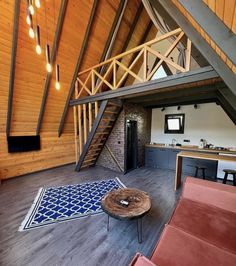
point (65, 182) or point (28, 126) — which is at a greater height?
point (28, 126)

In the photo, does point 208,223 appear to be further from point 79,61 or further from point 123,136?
point 79,61

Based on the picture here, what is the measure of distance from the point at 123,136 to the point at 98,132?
0.90m

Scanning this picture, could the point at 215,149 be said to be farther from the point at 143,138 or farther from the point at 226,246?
the point at 226,246

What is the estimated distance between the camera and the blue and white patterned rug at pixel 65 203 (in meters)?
2.62

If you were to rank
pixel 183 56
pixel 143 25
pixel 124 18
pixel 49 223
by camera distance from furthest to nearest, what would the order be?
1. pixel 143 25
2. pixel 124 18
3. pixel 183 56
4. pixel 49 223

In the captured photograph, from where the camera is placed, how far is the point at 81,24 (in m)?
3.87

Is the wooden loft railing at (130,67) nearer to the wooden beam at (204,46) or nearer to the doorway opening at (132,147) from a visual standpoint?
the wooden beam at (204,46)

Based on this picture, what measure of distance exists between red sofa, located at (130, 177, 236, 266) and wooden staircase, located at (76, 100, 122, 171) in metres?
3.03

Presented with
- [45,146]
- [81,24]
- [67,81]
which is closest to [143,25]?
[81,24]

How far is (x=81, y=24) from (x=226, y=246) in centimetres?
522

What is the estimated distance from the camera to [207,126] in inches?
205

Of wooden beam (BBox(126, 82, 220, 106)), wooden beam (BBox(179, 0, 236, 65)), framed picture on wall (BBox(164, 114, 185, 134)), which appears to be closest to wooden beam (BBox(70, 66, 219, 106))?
wooden beam (BBox(126, 82, 220, 106))

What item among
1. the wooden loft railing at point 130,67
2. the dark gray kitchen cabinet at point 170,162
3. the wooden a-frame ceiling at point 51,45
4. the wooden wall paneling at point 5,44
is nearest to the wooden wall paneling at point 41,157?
the wooden a-frame ceiling at point 51,45

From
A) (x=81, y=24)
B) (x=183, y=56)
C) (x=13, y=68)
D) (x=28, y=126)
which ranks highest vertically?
(x=81, y=24)
